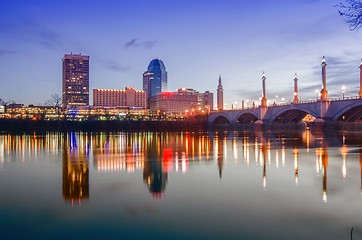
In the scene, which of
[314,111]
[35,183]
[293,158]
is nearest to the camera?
[35,183]

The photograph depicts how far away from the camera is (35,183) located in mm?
19219

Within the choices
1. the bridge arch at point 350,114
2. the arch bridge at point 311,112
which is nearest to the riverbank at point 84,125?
the arch bridge at point 311,112

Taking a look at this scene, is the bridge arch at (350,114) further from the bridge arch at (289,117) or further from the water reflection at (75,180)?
the water reflection at (75,180)

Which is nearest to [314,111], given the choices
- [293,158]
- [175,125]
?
[175,125]

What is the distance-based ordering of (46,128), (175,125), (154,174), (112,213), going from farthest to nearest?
(175,125) < (46,128) < (154,174) < (112,213)

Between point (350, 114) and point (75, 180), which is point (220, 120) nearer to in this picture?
point (350, 114)

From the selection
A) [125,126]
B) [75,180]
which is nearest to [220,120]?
[125,126]

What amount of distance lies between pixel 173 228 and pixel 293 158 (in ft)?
64.8

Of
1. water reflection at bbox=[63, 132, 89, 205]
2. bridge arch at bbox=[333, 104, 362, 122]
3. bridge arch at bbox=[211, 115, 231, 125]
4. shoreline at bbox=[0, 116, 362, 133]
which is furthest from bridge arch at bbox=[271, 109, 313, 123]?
water reflection at bbox=[63, 132, 89, 205]

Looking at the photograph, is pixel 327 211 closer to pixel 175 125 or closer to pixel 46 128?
pixel 46 128

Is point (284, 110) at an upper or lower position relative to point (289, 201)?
upper

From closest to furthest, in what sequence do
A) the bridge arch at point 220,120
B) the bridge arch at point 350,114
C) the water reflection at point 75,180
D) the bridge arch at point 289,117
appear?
the water reflection at point 75,180 < the bridge arch at point 350,114 < the bridge arch at point 289,117 < the bridge arch at point 220,120

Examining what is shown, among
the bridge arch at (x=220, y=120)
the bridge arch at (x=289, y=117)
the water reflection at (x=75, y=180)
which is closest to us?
the water reflection at (x=75, y=180)

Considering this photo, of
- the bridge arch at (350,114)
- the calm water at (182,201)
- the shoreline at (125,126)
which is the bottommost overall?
the calm water at (182,201)
